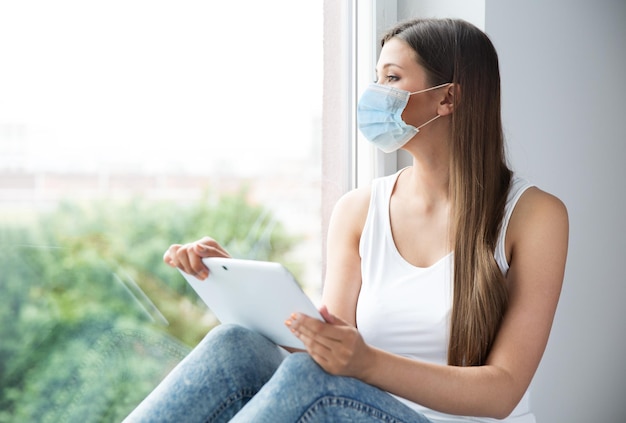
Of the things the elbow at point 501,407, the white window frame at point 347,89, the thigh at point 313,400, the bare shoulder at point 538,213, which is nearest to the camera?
the thigh at point 313,400

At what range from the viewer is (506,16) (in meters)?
1.97

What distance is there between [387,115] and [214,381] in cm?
64

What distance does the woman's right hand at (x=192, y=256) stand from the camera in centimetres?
140

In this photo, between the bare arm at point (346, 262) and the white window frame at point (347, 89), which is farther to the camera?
the white window frame at point (347, 89)

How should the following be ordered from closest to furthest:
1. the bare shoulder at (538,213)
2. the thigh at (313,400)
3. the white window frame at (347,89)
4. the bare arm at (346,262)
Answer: the thigh at (313,400) < the bare shoulder at (538,213) < the bare arm at (346,262) < the white window frame at (347,89)

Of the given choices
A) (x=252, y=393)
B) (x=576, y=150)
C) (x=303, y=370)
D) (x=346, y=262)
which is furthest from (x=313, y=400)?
(x=576, y=150)

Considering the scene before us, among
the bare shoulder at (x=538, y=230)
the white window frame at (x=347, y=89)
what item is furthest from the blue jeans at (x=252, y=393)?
the white window frame at (x=347, y=89)

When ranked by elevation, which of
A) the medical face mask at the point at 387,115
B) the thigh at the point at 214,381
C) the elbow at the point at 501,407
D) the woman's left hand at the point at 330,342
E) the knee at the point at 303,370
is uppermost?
the medical face mask at the point at 387,115

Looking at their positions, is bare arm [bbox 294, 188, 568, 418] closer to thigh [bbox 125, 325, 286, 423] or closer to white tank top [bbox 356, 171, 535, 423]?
white tank top [bbox 356, 171, 535, 423]

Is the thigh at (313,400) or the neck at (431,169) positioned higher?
the neck at (431,169)

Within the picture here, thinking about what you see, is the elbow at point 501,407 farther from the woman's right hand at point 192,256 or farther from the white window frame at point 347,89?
the white window frame at point 347,89

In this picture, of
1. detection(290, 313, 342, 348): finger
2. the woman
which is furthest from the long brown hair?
detection(290, 313, 342, 348): finger

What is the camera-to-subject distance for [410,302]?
1.54 meters

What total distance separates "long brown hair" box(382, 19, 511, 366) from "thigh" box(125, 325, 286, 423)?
38 centimetres
